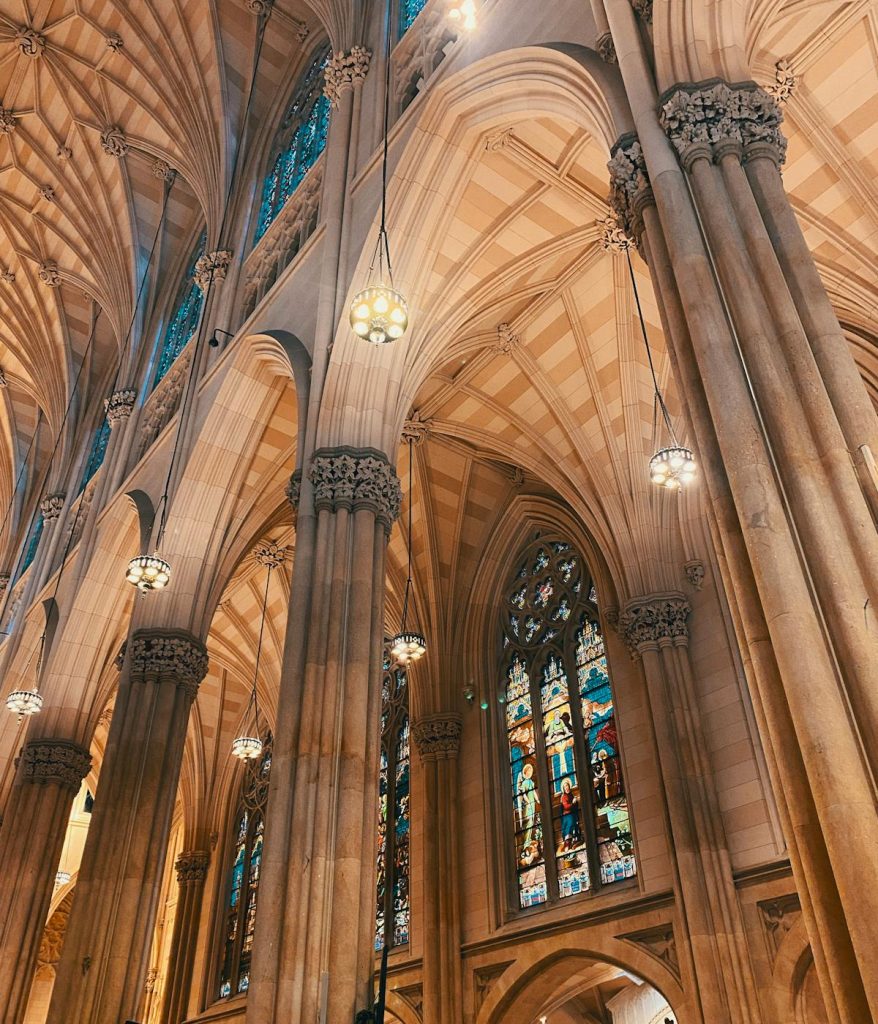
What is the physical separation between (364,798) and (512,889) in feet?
24.6

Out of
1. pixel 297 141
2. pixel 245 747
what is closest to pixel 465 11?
pixel 297 141

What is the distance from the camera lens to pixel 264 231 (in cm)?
1491

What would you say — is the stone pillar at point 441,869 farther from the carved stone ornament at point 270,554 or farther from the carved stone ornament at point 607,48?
the carved stone ornament at point 607,48

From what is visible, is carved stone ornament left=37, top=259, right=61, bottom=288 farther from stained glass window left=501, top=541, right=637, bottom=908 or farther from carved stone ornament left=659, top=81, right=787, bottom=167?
carved stone ornament left=659, top=81, right=787, bottom=167

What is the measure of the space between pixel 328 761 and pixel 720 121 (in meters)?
5.50

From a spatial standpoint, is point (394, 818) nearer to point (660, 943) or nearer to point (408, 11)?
point (660, 943)

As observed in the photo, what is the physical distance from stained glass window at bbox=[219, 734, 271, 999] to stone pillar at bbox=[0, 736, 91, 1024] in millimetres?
5148

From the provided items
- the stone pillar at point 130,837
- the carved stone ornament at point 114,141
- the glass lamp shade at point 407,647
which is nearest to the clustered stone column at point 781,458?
the glass lamp shade at point 407,647

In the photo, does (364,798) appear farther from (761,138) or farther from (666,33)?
(666,33)

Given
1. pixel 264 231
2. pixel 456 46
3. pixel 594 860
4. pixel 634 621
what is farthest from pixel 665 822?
pixel 264 231

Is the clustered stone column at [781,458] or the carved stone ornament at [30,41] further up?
the carved stone ornament at [30,41]

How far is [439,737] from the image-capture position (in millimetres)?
15750

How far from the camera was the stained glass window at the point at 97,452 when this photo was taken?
66.8ft

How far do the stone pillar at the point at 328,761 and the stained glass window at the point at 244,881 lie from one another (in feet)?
39.2
